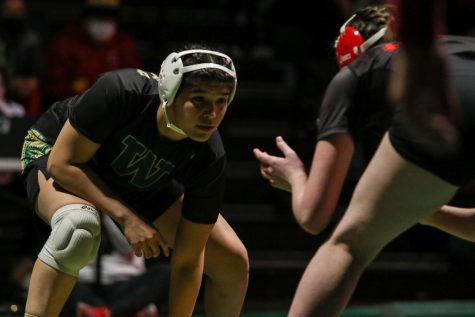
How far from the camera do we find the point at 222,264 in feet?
13.0

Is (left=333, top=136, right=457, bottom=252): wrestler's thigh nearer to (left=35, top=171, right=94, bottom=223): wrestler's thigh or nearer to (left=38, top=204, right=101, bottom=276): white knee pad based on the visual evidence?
(left=38, top=204, right=101, bottom=276): white knee pad

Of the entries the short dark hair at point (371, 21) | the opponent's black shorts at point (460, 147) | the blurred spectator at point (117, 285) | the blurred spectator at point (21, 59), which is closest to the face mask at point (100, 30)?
the blurred spectator at point (21, 59)

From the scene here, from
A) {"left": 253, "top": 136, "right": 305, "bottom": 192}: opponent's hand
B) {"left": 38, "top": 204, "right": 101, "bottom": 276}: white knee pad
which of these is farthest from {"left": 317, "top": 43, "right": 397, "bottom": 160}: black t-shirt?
{"left": 38, "top": 204, "right": 101, "bottom": 276}: white knee pad

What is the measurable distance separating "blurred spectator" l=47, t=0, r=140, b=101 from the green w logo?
2.73 m

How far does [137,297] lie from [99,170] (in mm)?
1955

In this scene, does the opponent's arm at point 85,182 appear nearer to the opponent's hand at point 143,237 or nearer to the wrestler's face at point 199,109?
the opponent's hand at point 143,237

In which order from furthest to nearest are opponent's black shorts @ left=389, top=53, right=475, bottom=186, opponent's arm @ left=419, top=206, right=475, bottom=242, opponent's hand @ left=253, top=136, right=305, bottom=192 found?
opponent's arm @ left=419, top=206, right=475, bottom=242 < opponent's hand @ left=253, top=136, right=305, bottom=192 < opponent's black shorts @ left=389, top=53, right=475, bottom=186

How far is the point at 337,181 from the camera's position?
9.73ft

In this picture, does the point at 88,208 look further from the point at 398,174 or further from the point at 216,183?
the point at 398,174

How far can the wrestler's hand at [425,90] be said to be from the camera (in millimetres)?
2016

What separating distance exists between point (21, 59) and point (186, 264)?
121 inches

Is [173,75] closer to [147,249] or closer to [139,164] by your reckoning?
[139,164]

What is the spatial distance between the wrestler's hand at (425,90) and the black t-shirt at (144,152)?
1.71 metres

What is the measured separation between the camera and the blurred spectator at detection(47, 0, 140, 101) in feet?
21.5
